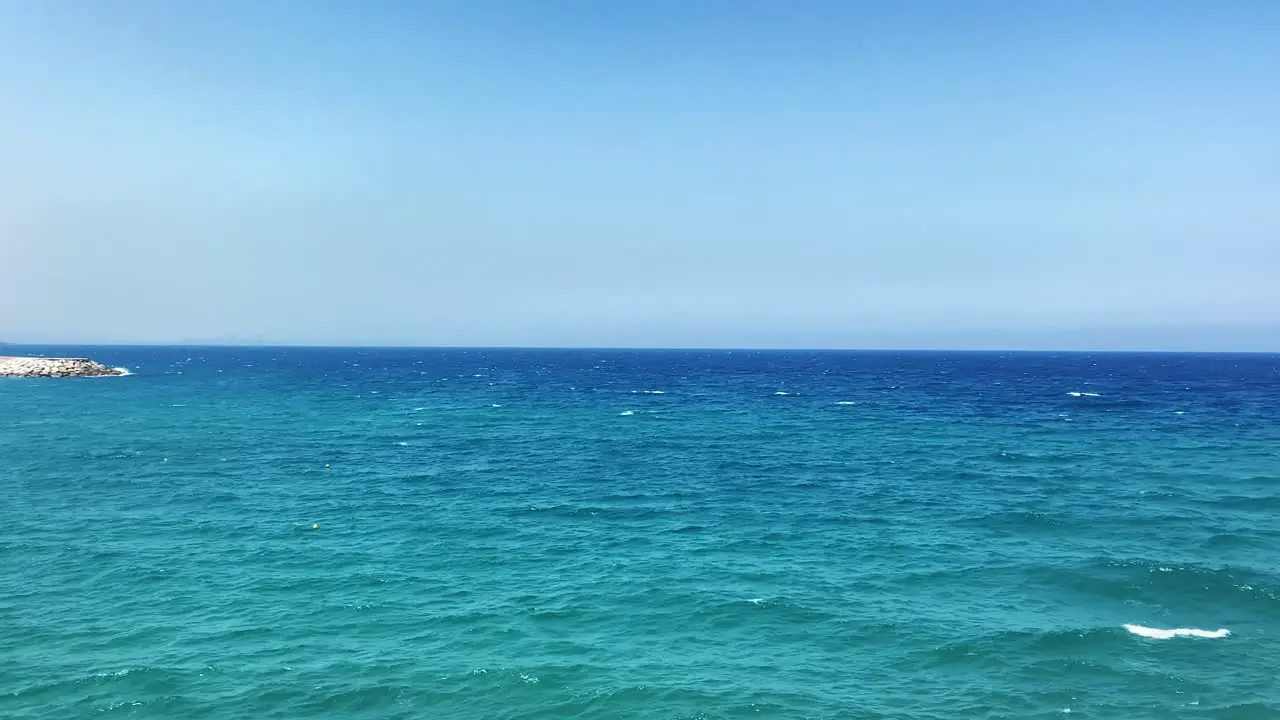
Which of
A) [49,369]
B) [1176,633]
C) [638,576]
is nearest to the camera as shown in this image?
[1176,633]

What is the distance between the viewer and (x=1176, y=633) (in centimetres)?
3028

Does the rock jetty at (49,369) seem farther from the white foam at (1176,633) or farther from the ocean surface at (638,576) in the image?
the white foam at (1176,633)

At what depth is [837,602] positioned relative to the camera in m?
33.8

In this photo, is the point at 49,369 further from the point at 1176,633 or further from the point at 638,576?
the point at 1176,633

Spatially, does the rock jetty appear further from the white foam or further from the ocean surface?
the white foam

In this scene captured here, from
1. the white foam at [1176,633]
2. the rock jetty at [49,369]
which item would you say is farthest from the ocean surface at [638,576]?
the rock jetty at [49,369]

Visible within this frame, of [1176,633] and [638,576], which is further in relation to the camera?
[638,576]

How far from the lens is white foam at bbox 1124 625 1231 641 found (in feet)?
98.2

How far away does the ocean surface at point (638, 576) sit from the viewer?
2580 centimetres

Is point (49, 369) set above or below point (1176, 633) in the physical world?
above

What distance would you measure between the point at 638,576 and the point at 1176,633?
75.2ft

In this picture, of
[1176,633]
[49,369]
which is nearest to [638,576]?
[1176,633]

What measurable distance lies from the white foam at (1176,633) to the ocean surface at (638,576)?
0.13 m

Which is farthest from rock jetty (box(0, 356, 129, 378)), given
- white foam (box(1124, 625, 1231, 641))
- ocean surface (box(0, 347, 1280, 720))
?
white foam (box(1124, 625, 1231, 641))
